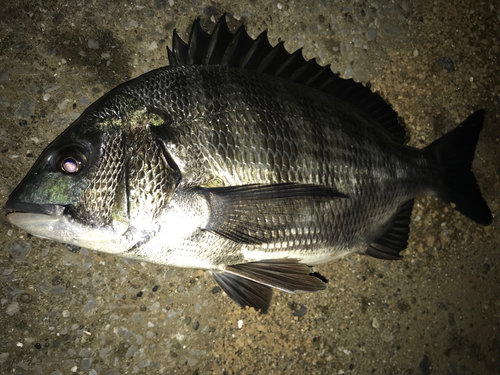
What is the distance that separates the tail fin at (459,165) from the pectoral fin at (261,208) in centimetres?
90

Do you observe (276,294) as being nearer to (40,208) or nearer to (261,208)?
(261,208)

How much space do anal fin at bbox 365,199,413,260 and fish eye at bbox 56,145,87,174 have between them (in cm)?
164

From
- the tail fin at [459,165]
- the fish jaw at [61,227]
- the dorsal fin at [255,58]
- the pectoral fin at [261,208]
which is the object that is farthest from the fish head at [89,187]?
the tail fin at [459,165]

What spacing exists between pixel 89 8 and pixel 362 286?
2434 mm

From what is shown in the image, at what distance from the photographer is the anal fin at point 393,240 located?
2.12m

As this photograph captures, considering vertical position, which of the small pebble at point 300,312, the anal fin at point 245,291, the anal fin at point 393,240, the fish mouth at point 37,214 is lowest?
the small pebble at point 300,312

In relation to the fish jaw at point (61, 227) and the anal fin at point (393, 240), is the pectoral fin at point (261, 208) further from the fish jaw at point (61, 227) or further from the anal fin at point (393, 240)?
the anal fin at point (393, 240)

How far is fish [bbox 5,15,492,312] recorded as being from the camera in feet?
4.66

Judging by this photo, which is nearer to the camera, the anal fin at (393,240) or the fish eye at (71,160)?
the fish eye at (71,160)

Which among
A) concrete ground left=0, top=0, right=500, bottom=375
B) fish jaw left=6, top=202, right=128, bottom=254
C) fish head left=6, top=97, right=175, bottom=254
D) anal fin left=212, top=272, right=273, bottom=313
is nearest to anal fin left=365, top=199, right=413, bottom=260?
concrete ground left=0, top=0, right=500, bottom=375

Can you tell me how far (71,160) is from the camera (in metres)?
1.42

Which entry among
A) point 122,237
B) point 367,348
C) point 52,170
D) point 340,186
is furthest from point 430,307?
point 52,170

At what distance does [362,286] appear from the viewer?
2375mm

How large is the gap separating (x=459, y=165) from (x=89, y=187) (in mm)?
2165
